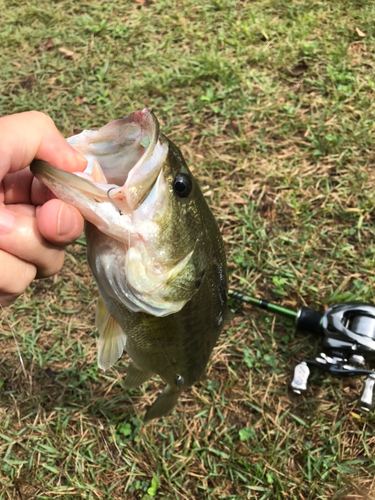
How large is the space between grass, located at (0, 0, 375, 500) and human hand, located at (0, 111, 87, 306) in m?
1.49

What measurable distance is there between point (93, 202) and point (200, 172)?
85.9 inches

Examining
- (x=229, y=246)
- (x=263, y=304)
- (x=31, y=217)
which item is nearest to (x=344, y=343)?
(x=263, y=304)

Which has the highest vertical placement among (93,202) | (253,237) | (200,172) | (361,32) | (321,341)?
(93,202)

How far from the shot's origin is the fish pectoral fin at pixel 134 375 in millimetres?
1973

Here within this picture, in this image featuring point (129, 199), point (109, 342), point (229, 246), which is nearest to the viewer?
point (129, 199)

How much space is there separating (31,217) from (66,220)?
19cm

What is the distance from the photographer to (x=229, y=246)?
301 cm

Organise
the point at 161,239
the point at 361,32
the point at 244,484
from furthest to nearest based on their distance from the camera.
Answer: the point at 361,32
the point at 244,484
the point at 161,239

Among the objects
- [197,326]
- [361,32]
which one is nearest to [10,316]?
[197,326]

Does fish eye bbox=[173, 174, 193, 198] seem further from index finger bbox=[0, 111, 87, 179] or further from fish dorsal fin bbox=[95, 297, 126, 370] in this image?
fish dorsal fin bbox=[95, 297, 126, 370]

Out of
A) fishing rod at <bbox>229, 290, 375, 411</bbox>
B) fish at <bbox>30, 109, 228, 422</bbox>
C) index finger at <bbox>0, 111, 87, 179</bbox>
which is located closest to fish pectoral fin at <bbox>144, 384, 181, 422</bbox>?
fish at <bbox>30, 109, 228, 422</bbox>

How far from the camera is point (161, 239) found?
1.32 meters

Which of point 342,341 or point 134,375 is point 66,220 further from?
point 342,341

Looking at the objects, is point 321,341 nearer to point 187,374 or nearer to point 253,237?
point 253,237
